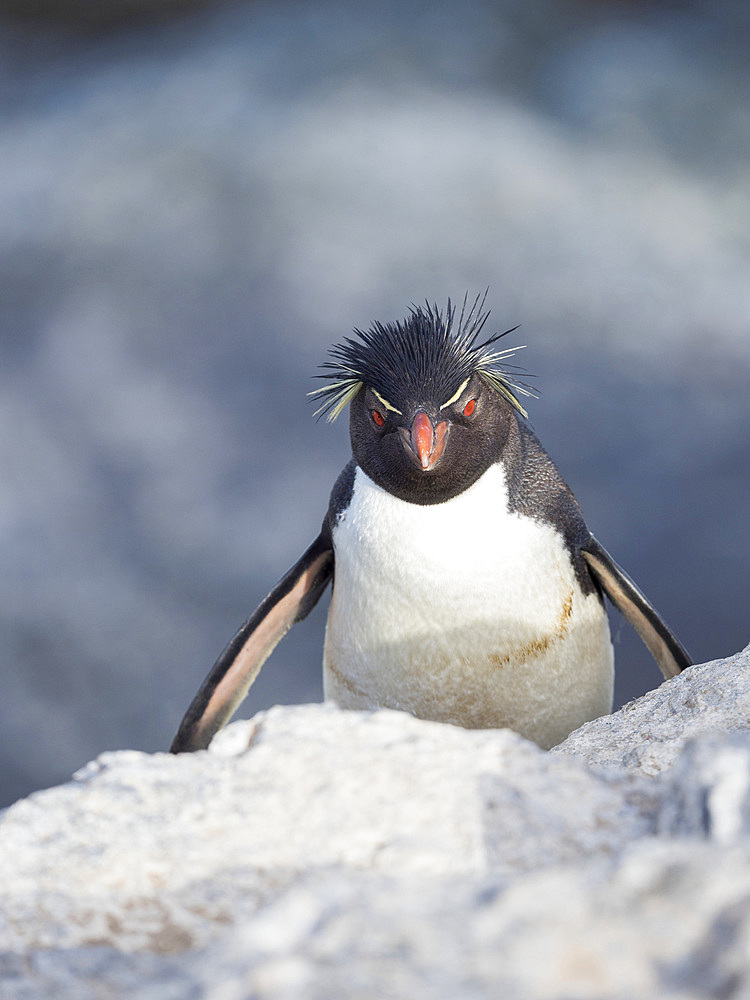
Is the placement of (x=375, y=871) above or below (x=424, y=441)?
below

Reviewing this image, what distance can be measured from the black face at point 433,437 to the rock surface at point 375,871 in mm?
1160

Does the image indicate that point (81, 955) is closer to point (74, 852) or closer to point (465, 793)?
point (74, 852)

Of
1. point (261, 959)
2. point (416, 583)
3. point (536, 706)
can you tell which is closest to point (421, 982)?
point (261, 959)

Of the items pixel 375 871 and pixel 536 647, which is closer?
pixel 375 871

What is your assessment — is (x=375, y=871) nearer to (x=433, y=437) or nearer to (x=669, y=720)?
(x=669, y=720)

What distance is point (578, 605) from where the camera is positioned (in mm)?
2424

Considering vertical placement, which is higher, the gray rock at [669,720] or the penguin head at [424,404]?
the penguin head at [424,404]

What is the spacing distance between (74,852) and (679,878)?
1.71 ft

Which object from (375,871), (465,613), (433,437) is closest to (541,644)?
(465,613)

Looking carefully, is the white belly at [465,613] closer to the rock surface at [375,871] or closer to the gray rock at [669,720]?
the gray rock at [669,720]

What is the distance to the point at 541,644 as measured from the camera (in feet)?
7.61

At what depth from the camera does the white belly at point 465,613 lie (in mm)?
2236

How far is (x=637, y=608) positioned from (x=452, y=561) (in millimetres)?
648

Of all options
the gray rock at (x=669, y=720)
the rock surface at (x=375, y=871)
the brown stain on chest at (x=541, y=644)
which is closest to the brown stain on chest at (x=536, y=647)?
the brown stain on chest at (x=541, y=644)
